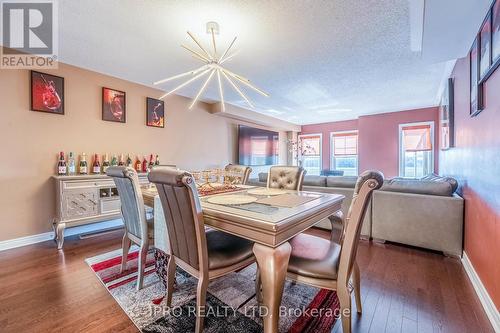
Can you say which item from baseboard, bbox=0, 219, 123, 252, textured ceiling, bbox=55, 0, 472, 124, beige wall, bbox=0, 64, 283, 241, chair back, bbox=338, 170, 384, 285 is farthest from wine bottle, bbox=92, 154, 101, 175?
chair back, bbox=338, 170, 384, 285

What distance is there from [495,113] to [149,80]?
13.4 feet

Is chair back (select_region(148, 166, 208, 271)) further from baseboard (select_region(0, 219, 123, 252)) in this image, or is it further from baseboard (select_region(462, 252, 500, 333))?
baseboard (select_region(0, 219, 123, 252))

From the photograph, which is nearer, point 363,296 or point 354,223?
point 354,223

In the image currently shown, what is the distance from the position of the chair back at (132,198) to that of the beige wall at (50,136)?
5.98 ft

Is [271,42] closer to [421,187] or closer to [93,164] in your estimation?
[421,187]

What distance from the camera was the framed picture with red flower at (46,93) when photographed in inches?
108

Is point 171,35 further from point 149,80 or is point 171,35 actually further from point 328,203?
point 328,203

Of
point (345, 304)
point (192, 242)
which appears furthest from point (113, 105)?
point (345, 304)

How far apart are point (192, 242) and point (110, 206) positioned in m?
2.33

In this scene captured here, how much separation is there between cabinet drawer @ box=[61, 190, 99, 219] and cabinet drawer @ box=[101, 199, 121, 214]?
0.26 feet

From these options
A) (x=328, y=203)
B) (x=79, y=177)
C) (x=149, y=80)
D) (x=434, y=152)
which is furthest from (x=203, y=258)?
(x=434, y=152)

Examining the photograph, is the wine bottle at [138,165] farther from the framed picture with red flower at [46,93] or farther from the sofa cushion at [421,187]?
the sofa cushion at [421,187]

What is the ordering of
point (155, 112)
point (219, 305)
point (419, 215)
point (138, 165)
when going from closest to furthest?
point (219, 305) < point (419, 215) < point (138, 165) < point (155, 112)

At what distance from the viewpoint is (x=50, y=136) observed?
288 cm
